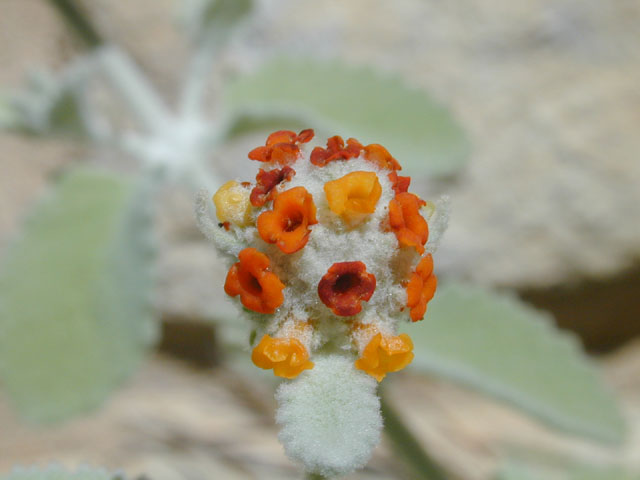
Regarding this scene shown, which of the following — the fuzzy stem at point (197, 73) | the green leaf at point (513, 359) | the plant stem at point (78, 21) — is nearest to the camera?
the green leaf at point (513, 359)

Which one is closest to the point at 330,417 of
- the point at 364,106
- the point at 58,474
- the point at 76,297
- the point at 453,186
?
the point at 58,474

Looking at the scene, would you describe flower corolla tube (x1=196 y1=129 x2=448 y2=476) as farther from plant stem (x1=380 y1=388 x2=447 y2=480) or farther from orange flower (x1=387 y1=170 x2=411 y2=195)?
plant stem (x1=380 y1=388 x2=447 y2=480)

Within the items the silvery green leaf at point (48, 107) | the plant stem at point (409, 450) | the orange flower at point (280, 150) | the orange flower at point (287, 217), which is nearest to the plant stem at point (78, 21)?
the silvery green leaf at point (48, 107)

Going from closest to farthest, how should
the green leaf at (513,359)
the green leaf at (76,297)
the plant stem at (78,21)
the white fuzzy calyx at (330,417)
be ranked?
the white fuzzy calyx at (330,417)
the green leaf at (513,359)
the green leaf at (76,297)
the plant stem at (78,21)

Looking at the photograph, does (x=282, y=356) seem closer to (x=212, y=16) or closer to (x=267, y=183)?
(x=267, y=183)

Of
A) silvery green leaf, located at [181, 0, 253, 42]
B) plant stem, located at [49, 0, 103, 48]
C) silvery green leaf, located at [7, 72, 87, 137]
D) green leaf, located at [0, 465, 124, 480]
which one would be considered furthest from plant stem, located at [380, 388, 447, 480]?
plant stem, located at [49, 0, 103, 48]

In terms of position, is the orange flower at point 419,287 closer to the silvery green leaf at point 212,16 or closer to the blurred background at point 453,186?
the blurred background at point 453,186

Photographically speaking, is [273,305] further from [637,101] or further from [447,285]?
[637,101]
